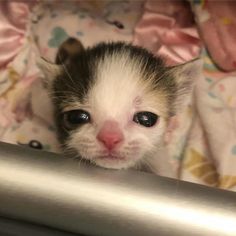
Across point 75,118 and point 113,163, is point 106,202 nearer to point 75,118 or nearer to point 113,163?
point 113,163

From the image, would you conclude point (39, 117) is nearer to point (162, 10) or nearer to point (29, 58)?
point (29, 58)

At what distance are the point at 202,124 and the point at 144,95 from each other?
0.42 meters

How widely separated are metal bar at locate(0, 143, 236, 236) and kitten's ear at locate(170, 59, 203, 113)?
488 millimetres

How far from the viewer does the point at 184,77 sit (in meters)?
1.31

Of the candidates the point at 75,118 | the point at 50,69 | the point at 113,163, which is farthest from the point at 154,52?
the point at 113,163

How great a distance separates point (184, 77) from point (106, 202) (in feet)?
1.96

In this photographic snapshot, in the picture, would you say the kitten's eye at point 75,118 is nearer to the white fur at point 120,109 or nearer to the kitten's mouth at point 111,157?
the white fur at point 120,109

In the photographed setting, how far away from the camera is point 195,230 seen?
31.3 inches

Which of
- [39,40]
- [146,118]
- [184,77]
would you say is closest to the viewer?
[146,118]

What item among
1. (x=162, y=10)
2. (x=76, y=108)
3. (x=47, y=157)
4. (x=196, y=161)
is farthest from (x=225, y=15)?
(x=47, y=157)

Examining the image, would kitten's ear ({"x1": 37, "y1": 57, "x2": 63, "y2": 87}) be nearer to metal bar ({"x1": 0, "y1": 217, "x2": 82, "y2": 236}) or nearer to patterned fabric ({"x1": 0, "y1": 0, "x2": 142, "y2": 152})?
patterned fabric ({"x1": 0, "y1": 0, "x2": 142, "y2": 152})

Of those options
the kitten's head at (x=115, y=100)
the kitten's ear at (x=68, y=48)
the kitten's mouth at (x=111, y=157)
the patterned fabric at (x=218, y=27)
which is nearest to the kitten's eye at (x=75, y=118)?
the kitten's head at (x=115, y=100)

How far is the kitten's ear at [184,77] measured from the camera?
1274 millimetres

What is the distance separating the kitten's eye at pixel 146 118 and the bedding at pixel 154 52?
0.94ft
